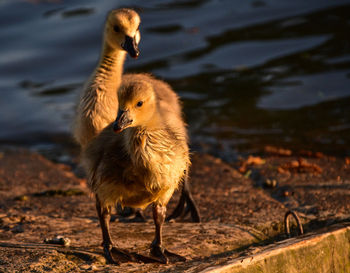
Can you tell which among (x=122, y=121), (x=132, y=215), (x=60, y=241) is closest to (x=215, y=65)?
(x=132, y=215)

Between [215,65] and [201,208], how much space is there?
5244 millimetres

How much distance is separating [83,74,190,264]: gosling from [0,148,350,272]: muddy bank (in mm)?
284

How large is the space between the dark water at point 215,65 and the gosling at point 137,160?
3385 mm

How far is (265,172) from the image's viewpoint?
6.26m

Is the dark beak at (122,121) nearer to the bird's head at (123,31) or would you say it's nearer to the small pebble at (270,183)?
the bird's head at (123,31)

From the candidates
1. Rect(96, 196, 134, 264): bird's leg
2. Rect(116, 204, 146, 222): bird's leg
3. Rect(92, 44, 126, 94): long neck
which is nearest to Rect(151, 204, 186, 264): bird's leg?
Rect(96, 196, 134, 264): bird's leg

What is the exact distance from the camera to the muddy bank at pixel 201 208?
3984mm

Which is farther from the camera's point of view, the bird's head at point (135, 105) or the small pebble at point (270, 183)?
the small pebble at point (270, 183)

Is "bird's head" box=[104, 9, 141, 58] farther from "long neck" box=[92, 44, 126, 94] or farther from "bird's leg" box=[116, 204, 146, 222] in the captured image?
"bird's leg" box=[116, 204, 146, 222]

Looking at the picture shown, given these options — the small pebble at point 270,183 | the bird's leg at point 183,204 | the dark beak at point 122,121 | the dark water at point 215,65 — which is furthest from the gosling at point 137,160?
the dark water at point 215,65

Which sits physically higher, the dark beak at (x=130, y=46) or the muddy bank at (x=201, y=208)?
the dark beak at (x=130, y=46)

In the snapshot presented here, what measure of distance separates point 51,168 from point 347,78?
4.67m

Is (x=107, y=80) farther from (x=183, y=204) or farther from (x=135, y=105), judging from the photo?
(x=135, y=105)

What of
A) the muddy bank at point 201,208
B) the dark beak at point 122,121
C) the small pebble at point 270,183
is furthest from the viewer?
the small pebble at point 270,183
